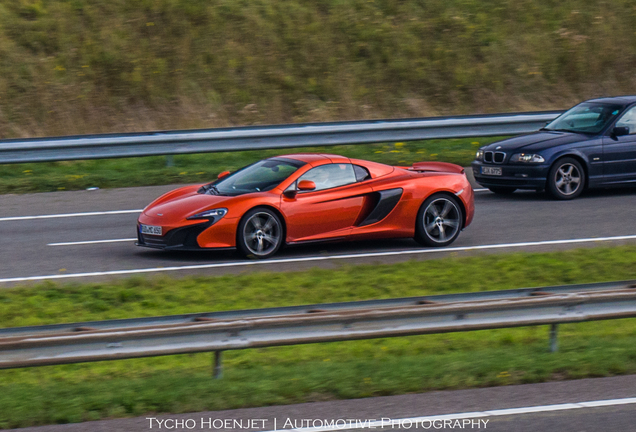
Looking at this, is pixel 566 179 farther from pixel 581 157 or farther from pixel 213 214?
pixel 213 214

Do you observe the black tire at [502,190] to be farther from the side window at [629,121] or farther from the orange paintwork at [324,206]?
the orange paintwork at [324,206]

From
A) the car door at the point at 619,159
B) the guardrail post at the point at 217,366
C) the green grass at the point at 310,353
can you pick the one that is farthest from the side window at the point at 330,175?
the car door at the point at 619,159

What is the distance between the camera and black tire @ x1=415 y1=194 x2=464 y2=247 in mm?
11094

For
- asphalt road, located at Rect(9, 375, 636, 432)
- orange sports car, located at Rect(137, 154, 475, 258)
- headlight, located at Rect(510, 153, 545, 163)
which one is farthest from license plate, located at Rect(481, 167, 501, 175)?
asphalt road, located at Rect(9, 375, 636, 432)

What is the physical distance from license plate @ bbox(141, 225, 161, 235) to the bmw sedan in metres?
6.08

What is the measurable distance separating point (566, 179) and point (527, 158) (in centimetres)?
72

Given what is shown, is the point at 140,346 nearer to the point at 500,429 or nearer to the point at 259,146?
the point at 500,429

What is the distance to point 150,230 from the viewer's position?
1041cm

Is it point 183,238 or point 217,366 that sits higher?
point 183,238

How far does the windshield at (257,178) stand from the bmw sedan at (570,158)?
445 centimetres

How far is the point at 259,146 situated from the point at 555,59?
1236 centimetres

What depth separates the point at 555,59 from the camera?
82.7ft

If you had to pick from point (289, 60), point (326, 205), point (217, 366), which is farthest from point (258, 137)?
point (217, 366)

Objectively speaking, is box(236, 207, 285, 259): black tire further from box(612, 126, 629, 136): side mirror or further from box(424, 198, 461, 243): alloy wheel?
box(612, 126, 629, 136): side mirror
